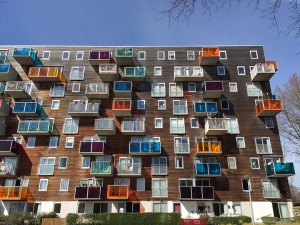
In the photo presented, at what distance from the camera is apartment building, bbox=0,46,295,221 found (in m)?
34.5

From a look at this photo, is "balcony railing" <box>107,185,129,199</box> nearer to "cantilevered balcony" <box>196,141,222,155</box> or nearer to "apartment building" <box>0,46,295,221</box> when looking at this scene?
"apartment building" <box>0,46,295,221</box>

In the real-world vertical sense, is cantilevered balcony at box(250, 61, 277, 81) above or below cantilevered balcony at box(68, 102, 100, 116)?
above

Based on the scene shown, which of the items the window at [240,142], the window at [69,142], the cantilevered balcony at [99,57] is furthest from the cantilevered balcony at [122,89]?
the window at [240,142]

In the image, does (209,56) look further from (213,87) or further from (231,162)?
(231,162)

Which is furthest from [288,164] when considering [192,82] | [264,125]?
[192,82]

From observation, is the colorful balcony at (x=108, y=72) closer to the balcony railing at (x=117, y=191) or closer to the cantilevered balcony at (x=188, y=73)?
the cantilevered balcony at (x=188, y=73)

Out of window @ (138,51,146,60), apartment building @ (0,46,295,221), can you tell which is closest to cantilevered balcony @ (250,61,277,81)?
apartment building @ (0,46,295,221)

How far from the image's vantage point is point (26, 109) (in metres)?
37.8

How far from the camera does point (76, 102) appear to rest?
128 feet

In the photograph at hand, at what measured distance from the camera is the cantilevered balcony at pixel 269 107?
37037 mm

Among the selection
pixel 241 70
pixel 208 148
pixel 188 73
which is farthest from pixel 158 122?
pixel 241 70

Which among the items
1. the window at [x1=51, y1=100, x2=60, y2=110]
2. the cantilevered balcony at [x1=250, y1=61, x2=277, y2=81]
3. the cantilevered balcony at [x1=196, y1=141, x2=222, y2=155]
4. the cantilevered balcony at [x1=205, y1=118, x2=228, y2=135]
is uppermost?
the cantilevered balcony at [x1=250, y1=61, x2=277, y2=81]

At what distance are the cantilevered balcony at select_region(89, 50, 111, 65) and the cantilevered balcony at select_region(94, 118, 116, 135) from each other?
29.2 ft

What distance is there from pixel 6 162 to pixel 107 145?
12.2 m
